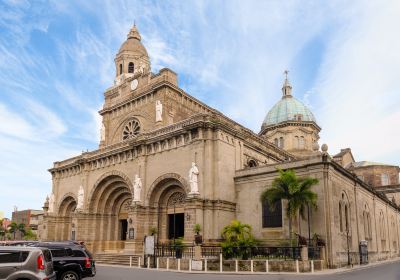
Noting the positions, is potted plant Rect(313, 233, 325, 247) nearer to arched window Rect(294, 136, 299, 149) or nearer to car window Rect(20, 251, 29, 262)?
car window Rect(20, 251, 29, 262)

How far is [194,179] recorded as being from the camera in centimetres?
3112

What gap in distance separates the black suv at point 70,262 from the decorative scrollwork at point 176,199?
692 inches

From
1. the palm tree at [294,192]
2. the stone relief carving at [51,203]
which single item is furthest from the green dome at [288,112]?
the stone relief carving at [51,203]

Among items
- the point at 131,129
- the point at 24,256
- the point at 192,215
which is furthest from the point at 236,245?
the point at 131,129

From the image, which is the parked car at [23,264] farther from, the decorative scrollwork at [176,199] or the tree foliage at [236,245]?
the decorative scrollwork at [176,199]

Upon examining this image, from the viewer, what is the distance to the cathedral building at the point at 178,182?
99.6 ft

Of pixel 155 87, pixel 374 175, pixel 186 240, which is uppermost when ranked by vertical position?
pixel 155 87

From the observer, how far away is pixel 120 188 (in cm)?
4150

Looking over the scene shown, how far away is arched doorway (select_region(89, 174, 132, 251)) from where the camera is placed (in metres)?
41.4

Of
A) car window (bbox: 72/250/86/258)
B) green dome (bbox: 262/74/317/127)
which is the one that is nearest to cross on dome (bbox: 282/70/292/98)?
green dome (bbox: 262/74/317/127)

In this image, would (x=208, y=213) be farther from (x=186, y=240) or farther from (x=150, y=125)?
(x=150, y=125)

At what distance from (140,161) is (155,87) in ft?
27.0

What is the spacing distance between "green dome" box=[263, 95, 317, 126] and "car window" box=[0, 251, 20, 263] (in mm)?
48589

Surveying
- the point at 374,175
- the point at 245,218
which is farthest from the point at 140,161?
the point at 374,175
